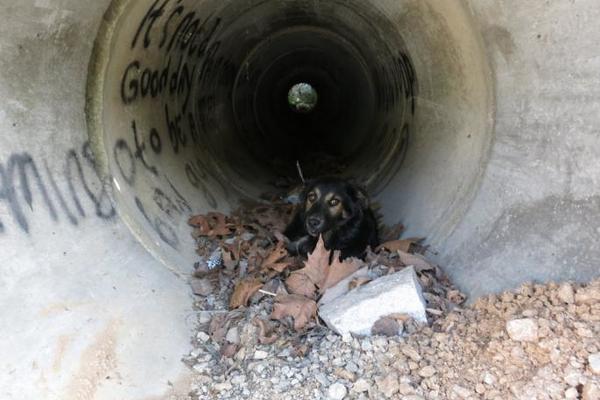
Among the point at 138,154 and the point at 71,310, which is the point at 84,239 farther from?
the point at 138,154

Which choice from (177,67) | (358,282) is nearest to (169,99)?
(177,67)

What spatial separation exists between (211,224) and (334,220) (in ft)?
3.85

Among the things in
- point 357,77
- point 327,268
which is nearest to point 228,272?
point 327,268

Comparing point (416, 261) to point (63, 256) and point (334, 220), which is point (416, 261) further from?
point (63, 256)

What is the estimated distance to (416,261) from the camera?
405 cm

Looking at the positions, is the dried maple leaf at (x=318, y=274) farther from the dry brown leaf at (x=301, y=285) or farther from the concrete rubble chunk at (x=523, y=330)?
the concrete rubble chunk at (x=523, y=330)

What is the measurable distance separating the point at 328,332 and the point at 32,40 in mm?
2374

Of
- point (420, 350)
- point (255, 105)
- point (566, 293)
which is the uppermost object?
point (255, 105)

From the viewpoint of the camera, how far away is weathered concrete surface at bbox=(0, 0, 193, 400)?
275 cm

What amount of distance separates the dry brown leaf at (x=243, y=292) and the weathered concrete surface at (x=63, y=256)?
0.42 m

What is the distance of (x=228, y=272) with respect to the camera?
4.43 metres

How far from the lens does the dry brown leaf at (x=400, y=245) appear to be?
4.48m

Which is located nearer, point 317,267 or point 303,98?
point 317,267

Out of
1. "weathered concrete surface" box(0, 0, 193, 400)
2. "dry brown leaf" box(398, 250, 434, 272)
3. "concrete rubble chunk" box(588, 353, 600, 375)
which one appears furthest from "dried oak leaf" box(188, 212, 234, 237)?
"concrete rubble chunk" box(588, 353, 600, 375)
